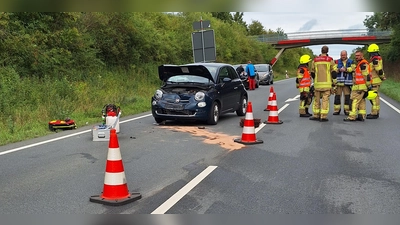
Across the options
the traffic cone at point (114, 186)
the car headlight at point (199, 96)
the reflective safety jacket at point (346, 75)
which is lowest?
the traffic cone at point (114, 186)

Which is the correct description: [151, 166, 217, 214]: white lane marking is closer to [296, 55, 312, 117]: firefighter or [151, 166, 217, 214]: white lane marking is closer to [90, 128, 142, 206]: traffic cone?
[90, 128, 142, 206]: traffic cone

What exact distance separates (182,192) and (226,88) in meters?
7.66

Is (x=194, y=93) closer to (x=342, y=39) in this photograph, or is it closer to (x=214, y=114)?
(x=214, y=114)

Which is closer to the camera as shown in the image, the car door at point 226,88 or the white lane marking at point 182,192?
the white lane marking at point 182,192

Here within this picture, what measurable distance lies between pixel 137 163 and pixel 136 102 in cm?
1061

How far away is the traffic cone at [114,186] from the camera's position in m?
5.27

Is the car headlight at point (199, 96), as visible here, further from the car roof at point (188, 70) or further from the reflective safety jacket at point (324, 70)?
the reflective safety jacket at point (324, 70)

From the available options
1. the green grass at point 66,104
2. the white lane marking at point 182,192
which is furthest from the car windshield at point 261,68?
the white lane marking at point 182,192

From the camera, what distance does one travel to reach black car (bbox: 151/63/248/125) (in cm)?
1175

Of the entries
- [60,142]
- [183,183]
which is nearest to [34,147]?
[60,142]

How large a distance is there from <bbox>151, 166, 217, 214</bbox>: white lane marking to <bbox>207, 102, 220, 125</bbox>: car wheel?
4962mm

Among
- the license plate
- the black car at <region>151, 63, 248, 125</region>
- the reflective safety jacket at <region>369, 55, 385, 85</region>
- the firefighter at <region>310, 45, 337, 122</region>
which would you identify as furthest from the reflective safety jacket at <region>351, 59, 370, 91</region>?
the license plate

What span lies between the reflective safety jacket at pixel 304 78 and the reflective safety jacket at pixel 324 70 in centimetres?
53

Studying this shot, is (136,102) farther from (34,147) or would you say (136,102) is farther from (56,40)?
(34,147)
